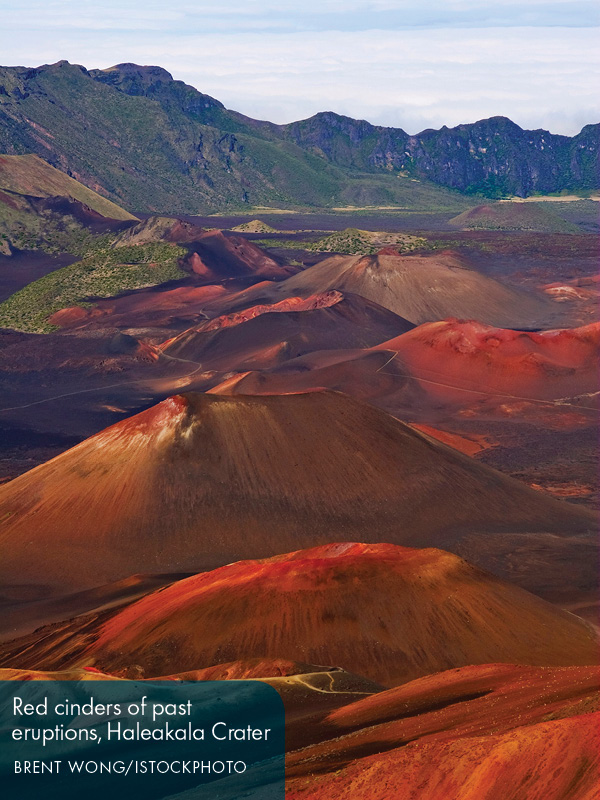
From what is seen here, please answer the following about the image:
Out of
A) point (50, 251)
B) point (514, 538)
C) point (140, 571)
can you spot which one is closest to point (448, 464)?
point (514, 538)

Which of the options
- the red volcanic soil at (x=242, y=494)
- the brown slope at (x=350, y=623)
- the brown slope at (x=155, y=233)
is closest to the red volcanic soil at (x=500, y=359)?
the red volcanic soil at (x=242, y=494)

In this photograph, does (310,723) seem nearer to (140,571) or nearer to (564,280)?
(140,571)

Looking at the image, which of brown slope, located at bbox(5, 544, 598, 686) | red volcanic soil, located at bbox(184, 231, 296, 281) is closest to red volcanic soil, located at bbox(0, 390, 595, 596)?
brown slope, located at bbox(5, 544, 598, 686)

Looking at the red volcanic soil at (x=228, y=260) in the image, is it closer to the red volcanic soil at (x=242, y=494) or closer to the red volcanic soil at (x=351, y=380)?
the red volcanic soil at (x=351, y=380)
